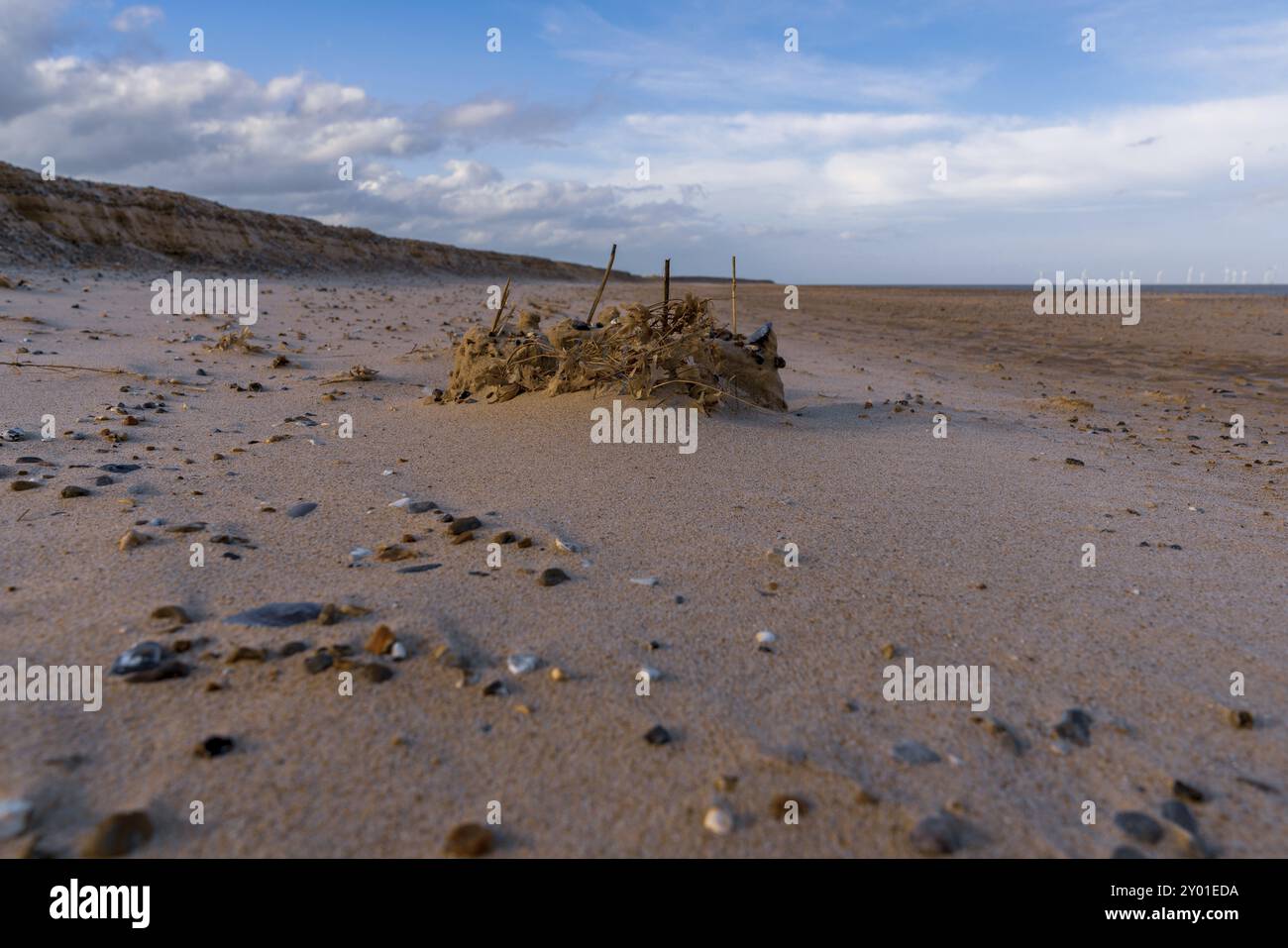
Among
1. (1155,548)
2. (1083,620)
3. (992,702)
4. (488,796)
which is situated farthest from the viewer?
(1155,548)

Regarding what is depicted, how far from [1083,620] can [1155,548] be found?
875 millimetres

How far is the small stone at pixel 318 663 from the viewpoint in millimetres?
1912

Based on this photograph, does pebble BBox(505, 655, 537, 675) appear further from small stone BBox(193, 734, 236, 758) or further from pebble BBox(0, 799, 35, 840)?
pebble BBox(0, 799, 35, 840)

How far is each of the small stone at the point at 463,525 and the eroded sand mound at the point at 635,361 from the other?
67.1 inches

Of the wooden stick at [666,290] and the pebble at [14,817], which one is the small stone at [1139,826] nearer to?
the pebble at [14,817]

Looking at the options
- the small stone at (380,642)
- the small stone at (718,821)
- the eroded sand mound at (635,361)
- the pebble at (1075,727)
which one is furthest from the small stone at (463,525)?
the pebble at (1075,727)

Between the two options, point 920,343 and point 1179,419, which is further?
point 920,343

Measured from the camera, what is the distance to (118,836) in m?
1.42

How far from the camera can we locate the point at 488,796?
1563 mm

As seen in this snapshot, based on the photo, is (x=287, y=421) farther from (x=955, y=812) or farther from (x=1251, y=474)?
(x=1251, y=474)

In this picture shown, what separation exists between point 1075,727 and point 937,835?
1.83 feet

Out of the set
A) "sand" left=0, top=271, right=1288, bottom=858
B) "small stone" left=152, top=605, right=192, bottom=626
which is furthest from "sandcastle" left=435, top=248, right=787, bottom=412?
"small stone" left=152, top=605, right=192, bottom=626

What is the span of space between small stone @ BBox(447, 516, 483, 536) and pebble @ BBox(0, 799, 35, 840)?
57.7 inches

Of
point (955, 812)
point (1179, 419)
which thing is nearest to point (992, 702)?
point (955, 812)
